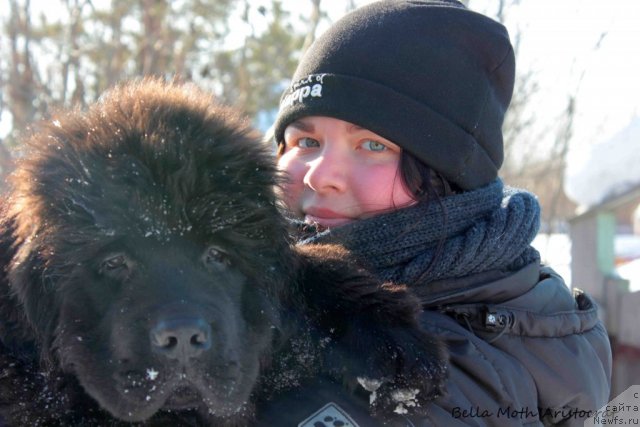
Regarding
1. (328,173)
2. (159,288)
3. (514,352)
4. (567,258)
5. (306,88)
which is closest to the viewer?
(159,288)

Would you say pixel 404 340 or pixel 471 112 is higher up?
pixel 471 112

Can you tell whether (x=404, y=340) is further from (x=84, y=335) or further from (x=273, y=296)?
(x=84, y=335)

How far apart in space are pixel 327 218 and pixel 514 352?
0.80 m

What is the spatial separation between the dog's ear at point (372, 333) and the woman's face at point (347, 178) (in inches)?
18.2

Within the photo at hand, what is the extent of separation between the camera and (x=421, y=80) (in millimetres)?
2516

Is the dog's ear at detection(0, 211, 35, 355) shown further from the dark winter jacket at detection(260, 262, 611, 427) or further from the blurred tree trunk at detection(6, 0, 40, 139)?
the blurred tree trunk at detection(6, 0, 40, 139)

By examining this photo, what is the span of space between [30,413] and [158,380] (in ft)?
1.13

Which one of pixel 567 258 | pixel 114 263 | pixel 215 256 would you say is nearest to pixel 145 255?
pixel 114 263

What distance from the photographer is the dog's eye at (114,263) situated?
1.74 m

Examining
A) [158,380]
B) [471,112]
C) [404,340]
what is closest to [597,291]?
[471,112]

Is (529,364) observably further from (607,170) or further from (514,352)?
(607,170)

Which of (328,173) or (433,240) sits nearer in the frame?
(433,240)

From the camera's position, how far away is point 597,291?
578 cm

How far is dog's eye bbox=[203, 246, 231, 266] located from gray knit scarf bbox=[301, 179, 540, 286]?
47 centimetres
